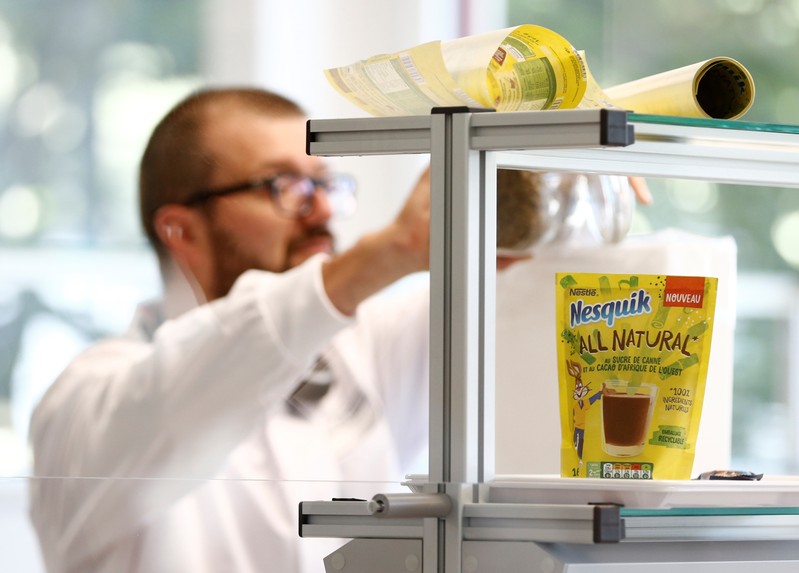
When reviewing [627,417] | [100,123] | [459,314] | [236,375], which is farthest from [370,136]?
[100,123]

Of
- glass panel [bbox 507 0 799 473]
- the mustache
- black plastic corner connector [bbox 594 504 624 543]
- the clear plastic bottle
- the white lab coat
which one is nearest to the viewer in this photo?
black plastic corner connector [bbox 594 504 624 543]

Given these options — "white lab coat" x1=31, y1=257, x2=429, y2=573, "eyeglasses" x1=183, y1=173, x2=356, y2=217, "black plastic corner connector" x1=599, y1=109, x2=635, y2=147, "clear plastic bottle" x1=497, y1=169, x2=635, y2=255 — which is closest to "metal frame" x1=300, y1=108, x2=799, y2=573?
"black plastic corner connector" x1=599, y1=109, x2=635, y2=147

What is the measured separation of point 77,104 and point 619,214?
3.13 ft

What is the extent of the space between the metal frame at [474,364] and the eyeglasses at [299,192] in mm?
1067

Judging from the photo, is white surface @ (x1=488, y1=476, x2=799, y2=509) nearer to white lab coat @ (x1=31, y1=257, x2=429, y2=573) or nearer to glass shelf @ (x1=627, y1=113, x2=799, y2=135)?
glass shelf @ (x1=627, y1=113, x2=799, y2=135)

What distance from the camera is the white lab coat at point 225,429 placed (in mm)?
1748

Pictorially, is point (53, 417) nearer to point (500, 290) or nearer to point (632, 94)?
point (500, 290)

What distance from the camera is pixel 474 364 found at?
76 cm

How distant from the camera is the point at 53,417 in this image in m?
1.80

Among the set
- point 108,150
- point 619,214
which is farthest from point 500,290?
point 108,150

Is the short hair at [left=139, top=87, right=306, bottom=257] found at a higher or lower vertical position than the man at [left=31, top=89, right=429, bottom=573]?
higher

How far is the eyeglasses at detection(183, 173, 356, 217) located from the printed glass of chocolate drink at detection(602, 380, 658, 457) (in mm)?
1162

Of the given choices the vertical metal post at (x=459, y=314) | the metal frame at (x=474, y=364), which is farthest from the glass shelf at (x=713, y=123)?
the vertical metal post at (x=459, y=314)

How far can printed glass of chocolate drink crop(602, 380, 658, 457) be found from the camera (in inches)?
29.7
